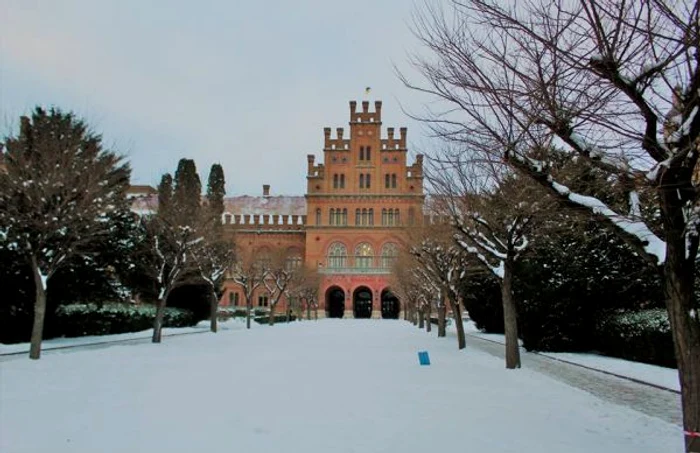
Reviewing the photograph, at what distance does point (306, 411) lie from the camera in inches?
312

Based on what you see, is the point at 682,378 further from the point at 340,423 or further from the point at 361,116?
the point at 361,116

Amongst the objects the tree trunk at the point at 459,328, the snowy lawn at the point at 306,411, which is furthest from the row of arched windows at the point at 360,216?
the snowy lawn at the point at 306,411

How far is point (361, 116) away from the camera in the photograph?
66.4m

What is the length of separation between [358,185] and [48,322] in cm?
4696

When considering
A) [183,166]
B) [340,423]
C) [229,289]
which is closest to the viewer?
[340,423]

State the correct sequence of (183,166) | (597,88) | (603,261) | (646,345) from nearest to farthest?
(597,88), (646,345), (603,261), (183,166)

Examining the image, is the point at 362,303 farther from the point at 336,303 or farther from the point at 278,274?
the point at 278,274

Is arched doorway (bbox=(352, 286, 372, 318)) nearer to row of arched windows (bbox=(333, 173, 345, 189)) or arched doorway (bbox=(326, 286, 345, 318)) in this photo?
arched doorway (bbox=(326, 286, 345, 318))

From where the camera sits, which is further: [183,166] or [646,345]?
[183,166]

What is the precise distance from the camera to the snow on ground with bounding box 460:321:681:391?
1156 centimetres

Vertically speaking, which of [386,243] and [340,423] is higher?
[386,243]

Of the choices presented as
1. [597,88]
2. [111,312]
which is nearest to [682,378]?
[597,88]

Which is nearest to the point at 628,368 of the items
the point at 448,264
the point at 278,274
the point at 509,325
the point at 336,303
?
the point at 509,325

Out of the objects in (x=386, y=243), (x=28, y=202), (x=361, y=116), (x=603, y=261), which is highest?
(x=361, y=116)
